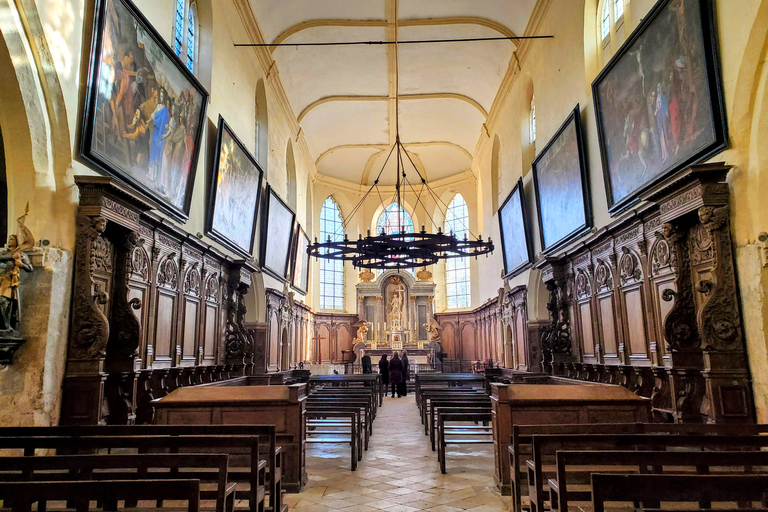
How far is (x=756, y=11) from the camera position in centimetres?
546

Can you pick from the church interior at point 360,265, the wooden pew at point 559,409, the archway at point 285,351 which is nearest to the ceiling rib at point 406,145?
the church interior at point 360,265

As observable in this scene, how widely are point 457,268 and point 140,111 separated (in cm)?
2052

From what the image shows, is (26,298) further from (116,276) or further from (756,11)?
(756,11)

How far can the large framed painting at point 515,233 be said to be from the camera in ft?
46.5

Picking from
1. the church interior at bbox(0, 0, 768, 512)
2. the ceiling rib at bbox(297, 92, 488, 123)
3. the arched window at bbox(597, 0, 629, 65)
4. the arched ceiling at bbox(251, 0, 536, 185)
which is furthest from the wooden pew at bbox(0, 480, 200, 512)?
the ceiling rib at bbox(297, 92, 488, 123)

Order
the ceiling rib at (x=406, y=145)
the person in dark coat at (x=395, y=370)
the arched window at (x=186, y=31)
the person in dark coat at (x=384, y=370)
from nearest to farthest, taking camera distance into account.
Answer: the arched window at (x=186, y=31) < the person in dark coat at (x=395, y=370) < the person in dark coat at (x=384, y=370) < the ceiling rib at (x=406, y=145)

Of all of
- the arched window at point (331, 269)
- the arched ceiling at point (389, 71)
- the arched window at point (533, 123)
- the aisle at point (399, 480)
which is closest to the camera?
the aisle at point (399, 480)

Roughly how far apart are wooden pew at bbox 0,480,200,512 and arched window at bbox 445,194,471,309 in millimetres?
23928

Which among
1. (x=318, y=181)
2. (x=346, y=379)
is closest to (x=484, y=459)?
(x=346, y=379)

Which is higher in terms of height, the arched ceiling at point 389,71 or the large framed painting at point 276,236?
the arched ceiling at point 389,71

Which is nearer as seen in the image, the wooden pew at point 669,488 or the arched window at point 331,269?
the wooden pew at point 669,488

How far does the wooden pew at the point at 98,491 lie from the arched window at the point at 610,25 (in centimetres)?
952

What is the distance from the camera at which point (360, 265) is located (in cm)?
1527

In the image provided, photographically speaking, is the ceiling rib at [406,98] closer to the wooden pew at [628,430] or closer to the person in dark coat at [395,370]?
the person in dark coat at [395,370]
